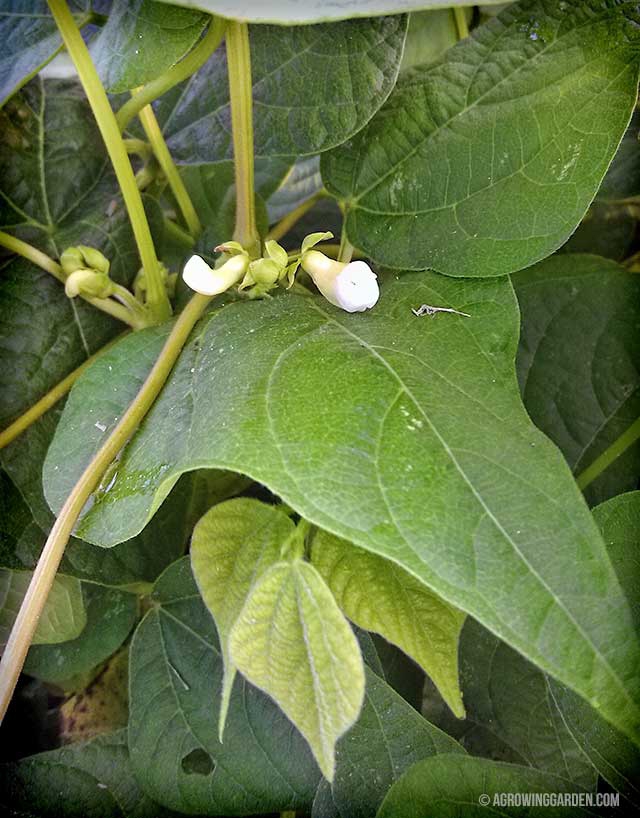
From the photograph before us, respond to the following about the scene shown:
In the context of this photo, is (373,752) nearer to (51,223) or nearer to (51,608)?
(51,608)

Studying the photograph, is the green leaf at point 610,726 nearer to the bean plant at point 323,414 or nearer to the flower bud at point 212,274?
the bean plant at point 323,414

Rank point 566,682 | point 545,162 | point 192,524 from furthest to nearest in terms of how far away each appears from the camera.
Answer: point 192,524 < point 545,162 < point 566,682

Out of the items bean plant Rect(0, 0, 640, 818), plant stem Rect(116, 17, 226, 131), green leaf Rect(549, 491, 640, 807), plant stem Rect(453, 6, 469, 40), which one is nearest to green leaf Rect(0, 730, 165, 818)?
bean plant Rect(0, 0, 640, 818)

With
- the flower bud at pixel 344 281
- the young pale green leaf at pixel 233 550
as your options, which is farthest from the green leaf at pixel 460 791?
the flower bud at pixel 344 281

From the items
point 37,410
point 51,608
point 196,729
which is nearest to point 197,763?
point 196,729

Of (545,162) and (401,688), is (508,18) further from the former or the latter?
(401,688)

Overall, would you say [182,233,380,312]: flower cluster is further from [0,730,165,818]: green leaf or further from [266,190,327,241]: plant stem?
[0,730,165,818]: green leaf

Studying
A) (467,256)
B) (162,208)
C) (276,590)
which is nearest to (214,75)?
(162,208)
